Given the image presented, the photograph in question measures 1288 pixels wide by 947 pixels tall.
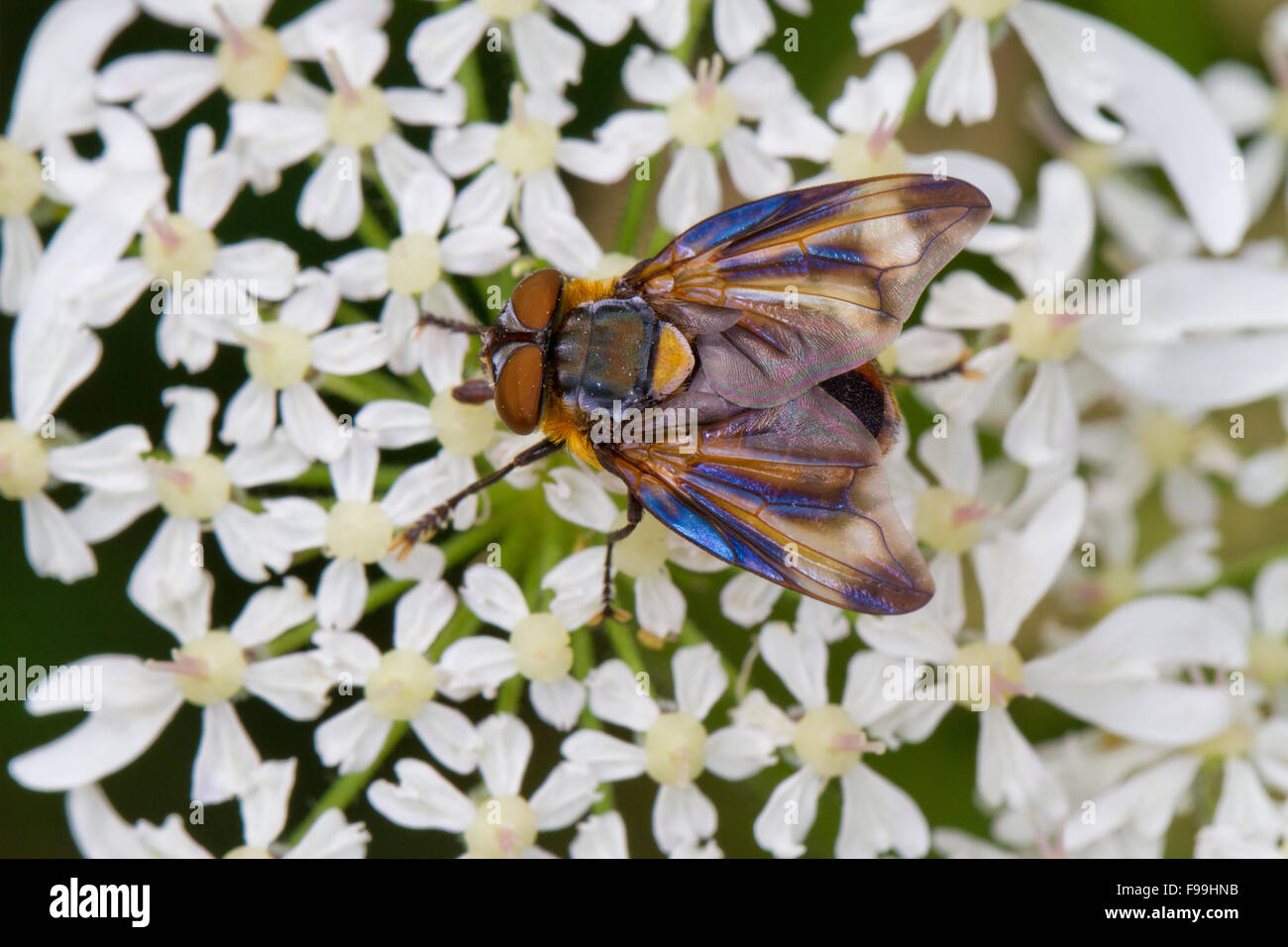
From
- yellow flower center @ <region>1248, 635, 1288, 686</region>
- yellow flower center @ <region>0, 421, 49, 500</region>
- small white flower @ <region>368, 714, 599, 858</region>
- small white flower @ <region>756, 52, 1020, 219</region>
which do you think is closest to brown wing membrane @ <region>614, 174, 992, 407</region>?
small white flower @ <region>756, 52, 1020, 219</region>

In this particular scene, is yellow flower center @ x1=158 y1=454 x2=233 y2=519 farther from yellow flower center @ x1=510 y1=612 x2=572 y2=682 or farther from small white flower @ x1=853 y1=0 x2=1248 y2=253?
small white flower @ x1=853 y1=0 x2=1248 y2=253

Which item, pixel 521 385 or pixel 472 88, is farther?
pixel 472 88

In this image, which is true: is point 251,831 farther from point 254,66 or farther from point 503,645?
point 254,66

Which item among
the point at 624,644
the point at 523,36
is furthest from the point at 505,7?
the point at 624,644
